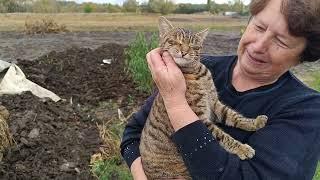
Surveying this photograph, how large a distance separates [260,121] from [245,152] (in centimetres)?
19

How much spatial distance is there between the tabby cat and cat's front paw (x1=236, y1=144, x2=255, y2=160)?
0.19m

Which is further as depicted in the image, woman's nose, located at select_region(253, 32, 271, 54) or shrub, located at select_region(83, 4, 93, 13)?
shrub, located at select_region(83, 4, 93, 13)

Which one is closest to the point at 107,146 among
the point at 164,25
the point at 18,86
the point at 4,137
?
the point at 4,137

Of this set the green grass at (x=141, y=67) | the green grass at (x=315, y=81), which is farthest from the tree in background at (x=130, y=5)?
the green grass at (x=141, y=67)

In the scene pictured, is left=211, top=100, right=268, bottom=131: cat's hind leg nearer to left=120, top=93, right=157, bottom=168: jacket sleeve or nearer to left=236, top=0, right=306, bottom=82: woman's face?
left=236, top=0, right=306, bottom=82: woman's face

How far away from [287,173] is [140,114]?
1.18 m

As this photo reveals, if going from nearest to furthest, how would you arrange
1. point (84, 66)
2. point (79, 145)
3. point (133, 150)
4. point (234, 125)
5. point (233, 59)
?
point (234, 125) < point (233, 59) < point (133, 150) < point (79, 145) < point (84, 66)

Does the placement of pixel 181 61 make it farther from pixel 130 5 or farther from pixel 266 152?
pixel 130 5

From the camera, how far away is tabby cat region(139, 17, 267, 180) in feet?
9.60

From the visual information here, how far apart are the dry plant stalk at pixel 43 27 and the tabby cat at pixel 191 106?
17230mm

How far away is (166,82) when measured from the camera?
2697 millimetres

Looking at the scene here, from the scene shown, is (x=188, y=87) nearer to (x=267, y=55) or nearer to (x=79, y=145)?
(x=267, y=55)

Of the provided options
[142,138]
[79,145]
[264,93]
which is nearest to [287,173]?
[264,93]

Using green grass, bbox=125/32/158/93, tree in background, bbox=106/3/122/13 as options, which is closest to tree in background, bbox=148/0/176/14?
tree in background, bbox=106/3/122/13
